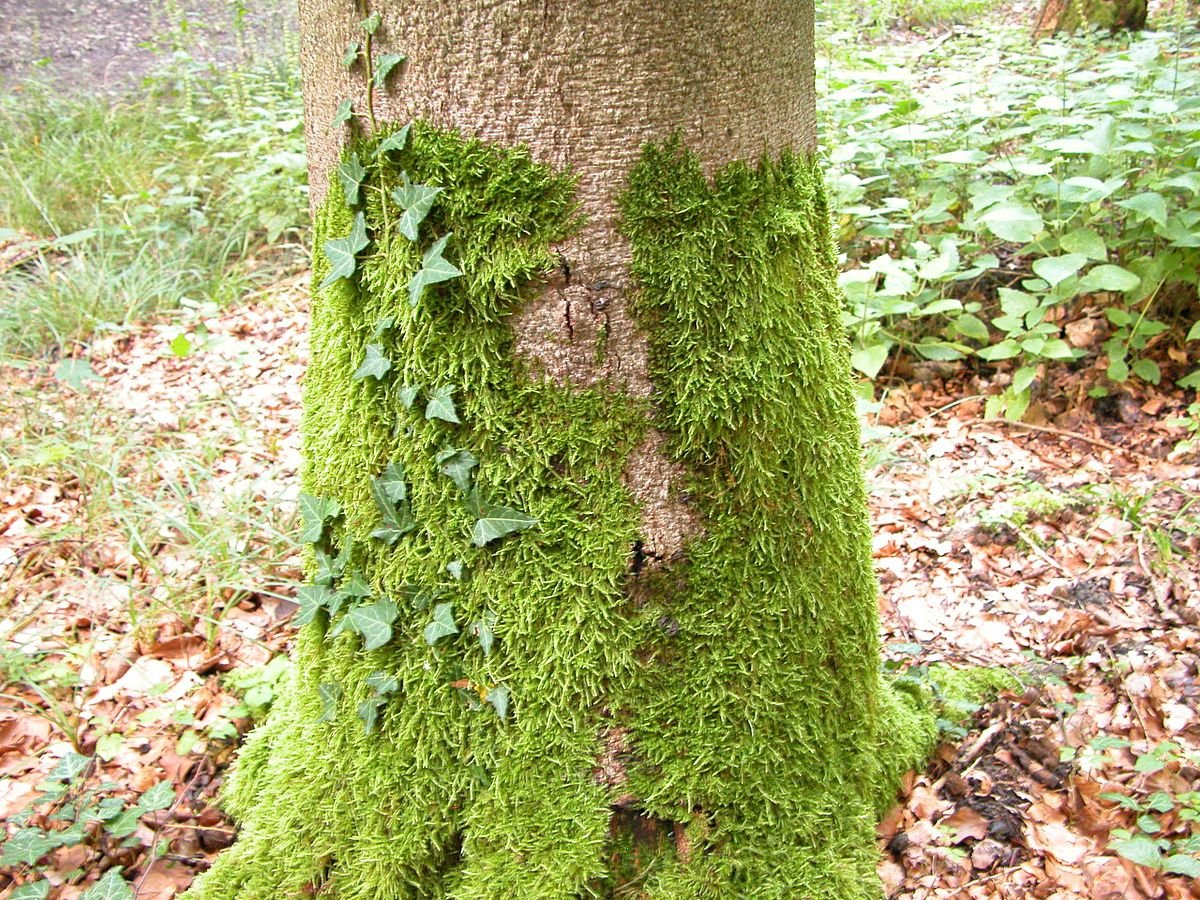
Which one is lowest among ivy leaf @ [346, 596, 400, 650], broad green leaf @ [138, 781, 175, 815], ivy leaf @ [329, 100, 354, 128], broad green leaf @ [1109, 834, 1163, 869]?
broad green leaf @ [1109, 834, 1163, 869]

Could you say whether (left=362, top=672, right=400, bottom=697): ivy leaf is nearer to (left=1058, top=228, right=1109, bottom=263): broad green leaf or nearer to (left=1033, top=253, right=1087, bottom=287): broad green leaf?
(left=1033, top=253, right=1087, bottom=287): broad green leaf

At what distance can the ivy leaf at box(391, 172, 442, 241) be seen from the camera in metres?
1.37

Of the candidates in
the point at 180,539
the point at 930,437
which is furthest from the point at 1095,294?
the point at 180,539

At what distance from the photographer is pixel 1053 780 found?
77.0 inches

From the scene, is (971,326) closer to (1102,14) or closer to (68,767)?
(68,767)

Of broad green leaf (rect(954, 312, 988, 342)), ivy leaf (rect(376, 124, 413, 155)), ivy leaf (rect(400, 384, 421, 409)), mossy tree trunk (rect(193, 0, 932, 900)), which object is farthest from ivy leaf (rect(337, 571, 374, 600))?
broad green leaf (rect(954, 312, 988, 342))

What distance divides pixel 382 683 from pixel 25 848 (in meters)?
0.97

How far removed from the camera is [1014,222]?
3398 mm

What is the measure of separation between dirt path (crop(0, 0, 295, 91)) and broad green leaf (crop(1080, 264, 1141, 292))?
698 centimetres

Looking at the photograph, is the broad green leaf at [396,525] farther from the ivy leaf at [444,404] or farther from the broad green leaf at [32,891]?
the broad green leaf at [32,891]

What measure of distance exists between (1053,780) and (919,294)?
239 centimetres

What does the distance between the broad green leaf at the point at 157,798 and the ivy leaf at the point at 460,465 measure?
3.81ft

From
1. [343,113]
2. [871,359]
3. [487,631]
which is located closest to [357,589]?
[487,631]

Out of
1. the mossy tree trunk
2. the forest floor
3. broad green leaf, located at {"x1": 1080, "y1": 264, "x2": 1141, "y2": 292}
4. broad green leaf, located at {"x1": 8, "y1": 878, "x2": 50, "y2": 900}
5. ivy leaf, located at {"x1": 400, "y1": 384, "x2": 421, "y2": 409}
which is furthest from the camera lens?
broad green leaf, located at {"x1": 1080, "y1": 264, "x2": 1141, "y2": 292}
